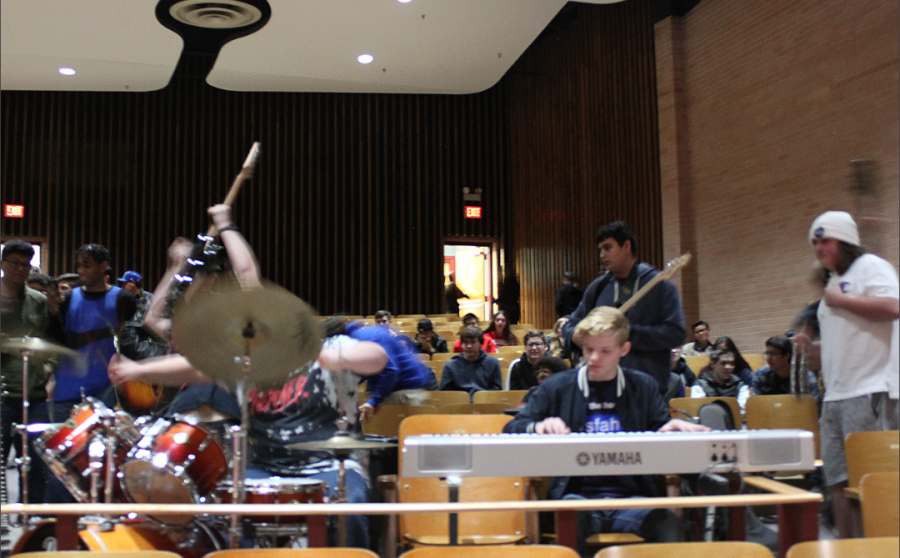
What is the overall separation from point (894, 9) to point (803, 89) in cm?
116

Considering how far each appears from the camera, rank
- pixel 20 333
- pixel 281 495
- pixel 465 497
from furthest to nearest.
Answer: pixel 20 333 < pixel 465 497 < pixel 281 495

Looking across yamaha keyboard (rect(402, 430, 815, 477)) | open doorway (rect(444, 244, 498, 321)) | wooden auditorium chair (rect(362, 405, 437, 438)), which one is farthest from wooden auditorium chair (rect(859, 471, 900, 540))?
open doorway (rect(444, 244, 498, 321))

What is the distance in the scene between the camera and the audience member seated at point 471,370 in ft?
19.0

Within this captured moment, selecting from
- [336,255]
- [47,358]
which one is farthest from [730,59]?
[47,358]

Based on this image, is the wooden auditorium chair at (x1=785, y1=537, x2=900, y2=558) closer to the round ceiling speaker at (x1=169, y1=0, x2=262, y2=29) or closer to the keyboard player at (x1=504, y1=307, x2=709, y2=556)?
the keyboard player at (x1=504, y1=307, x2=709, y2=556)

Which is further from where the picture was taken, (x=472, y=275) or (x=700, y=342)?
(x=472, y=275)

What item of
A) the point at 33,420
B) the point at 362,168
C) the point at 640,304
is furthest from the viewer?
the point at 362,168

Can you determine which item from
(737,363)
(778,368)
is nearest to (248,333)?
(778,368)

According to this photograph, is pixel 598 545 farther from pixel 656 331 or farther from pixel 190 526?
pixel 190 526

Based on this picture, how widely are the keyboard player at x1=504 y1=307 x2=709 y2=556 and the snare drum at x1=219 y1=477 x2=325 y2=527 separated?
68cm

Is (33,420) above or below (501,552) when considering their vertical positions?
above

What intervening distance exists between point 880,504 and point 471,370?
3941 millimetres

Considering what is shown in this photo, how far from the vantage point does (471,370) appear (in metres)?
5.88

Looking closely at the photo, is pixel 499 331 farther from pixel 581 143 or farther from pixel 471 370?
pixel 581 143
